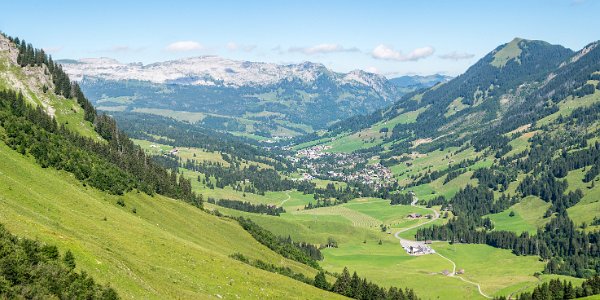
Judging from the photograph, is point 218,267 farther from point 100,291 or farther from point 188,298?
point 100,291

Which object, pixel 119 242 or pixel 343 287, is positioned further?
pixel 343 287

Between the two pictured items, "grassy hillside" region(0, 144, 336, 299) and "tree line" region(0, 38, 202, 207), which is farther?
"tree line" region(0, 38, 202, 207)

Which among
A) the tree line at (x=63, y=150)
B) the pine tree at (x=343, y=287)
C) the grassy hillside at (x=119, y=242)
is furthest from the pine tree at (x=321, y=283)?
the tree line at (x=63, y=150)

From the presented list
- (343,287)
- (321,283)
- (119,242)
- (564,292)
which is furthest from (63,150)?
(564,292)

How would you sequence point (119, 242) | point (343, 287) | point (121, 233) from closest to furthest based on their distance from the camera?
1. point (119, 242)
2. point (121, 233)
3. point (343, 287)

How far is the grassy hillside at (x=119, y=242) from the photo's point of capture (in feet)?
211

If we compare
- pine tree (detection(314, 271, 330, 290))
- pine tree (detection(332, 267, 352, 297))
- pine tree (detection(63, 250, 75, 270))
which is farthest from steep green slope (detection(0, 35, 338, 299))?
pine tree (detection(314, 271, 330, 290))

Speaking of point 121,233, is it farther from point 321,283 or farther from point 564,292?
point 564,292

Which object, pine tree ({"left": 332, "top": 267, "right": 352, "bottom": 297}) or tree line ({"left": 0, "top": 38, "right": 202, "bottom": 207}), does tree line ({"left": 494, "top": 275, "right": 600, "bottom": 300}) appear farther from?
tree line ({"left": 0, "top": 38, "right": 202, "bottom": 207})

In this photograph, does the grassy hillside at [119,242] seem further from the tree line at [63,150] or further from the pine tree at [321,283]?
the pine tree at [321,283]

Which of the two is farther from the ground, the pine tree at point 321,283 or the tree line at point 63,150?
the tree line at point 63,150

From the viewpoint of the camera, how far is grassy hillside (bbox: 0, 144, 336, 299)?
211 ft

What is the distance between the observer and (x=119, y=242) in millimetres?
89500

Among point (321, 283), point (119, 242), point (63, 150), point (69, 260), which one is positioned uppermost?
point (63, 150)
